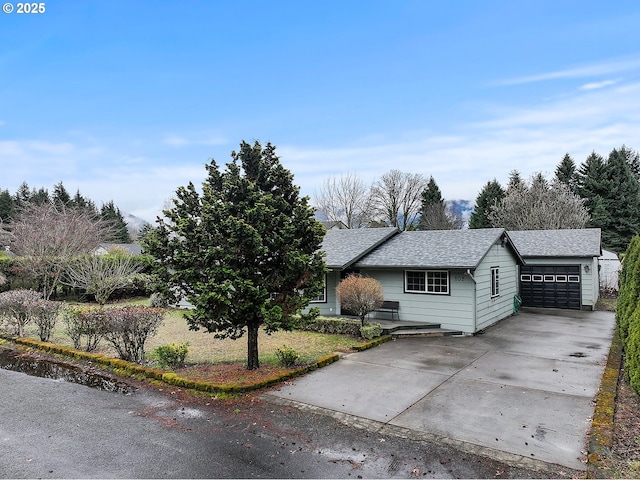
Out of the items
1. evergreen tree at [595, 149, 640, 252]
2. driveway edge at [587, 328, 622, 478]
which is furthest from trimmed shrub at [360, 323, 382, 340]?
evergreen tree at [595, 149, 640, 252]

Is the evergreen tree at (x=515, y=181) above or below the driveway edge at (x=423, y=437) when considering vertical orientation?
above

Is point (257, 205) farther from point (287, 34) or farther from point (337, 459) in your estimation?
point (287, 34)

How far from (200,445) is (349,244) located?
12164 millimetres

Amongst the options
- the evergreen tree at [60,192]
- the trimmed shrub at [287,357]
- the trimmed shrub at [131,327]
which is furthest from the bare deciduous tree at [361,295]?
the evergreen tree at [60,192]

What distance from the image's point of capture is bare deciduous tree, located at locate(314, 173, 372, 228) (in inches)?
1718

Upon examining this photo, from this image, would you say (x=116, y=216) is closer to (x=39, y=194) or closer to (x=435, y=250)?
(x=39, y=194)

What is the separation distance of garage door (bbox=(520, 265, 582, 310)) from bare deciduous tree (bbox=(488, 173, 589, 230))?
1520 cm

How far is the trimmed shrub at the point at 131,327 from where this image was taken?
8.56 meters

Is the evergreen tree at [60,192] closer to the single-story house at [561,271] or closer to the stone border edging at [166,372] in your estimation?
the stone border edging at [166,372]

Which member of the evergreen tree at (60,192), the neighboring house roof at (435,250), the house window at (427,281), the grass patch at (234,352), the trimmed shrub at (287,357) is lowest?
the grass patch at (234,352)

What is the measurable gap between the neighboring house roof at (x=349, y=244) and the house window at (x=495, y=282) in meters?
4.44

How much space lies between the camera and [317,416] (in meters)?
6.12

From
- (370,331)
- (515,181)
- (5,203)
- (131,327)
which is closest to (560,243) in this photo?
(370,331)

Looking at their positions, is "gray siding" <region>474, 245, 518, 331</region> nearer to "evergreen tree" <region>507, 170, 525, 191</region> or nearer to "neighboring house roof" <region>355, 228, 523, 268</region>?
"neighboring house roof" <region>355, 228, 523, 268</region>
